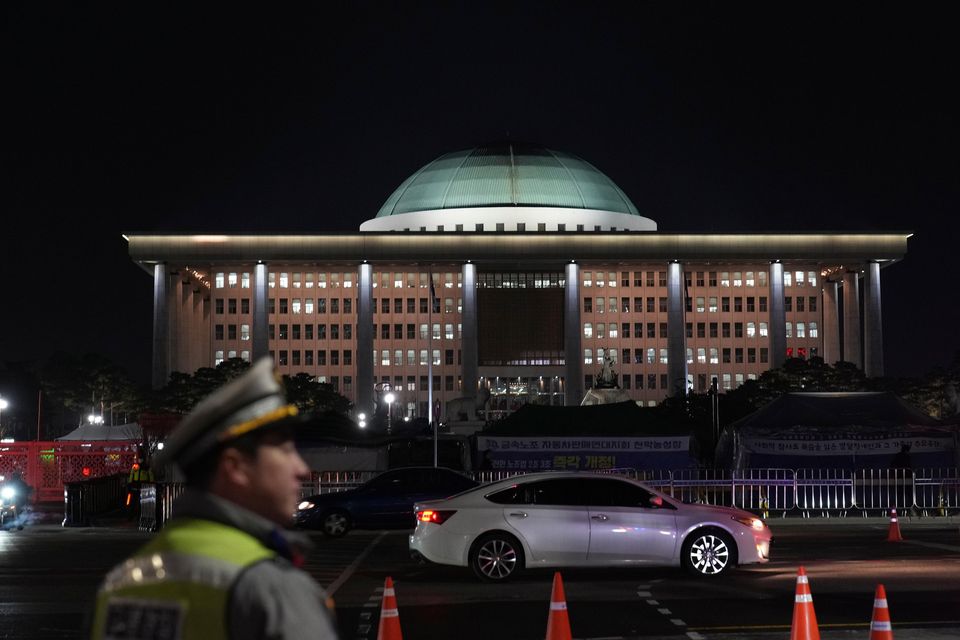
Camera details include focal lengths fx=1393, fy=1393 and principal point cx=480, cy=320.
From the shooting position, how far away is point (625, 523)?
1908cm

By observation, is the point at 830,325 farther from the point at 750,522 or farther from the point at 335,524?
the point at 750,522

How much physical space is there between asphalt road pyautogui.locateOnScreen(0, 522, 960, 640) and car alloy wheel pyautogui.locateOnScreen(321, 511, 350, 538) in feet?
7.97

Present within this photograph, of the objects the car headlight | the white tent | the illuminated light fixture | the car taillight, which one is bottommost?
the car headlight

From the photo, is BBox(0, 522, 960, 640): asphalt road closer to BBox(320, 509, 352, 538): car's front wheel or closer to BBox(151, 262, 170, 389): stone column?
BBox(320, 509, 352, 538): car's front wheel

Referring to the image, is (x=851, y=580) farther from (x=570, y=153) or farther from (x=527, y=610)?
(x=570, y=153)

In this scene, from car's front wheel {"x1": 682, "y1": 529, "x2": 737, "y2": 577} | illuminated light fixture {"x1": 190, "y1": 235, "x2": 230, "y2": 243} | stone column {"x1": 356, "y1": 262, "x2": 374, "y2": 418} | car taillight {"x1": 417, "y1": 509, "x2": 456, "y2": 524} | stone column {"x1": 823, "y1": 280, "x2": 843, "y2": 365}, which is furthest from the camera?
stone column {"x1": 823, "y1": 280, "x2": 843, "y2": 365}

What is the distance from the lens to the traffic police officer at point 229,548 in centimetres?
299

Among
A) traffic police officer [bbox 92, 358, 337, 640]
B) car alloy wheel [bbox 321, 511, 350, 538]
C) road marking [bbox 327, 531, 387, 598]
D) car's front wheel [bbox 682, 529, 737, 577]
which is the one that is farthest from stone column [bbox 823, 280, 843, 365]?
traffic police officer [bbox 92, 358, 337, 640]

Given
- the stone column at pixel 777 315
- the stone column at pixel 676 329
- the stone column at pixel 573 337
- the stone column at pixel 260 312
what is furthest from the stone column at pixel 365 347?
the stone column at pixel 777 315

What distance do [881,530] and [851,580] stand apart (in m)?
13.2

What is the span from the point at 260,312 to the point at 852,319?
60.4m

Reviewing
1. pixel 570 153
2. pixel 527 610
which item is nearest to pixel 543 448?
pixel 527 610

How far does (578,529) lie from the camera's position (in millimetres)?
18984

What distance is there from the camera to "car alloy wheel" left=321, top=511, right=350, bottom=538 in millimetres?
29297
